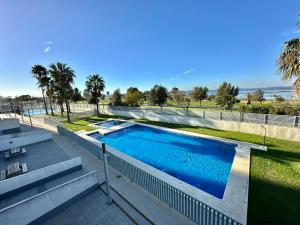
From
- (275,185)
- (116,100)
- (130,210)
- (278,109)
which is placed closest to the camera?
(130,210)

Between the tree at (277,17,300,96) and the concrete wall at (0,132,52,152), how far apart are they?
58.5 ft

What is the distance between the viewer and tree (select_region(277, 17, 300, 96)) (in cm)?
762

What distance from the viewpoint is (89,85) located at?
2477 centimetres

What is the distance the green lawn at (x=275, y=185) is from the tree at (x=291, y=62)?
4.04m

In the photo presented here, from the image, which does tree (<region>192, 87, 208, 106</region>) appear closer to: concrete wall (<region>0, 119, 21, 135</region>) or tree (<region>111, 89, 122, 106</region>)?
tree (<region>111, 89, 122, 106</region>)

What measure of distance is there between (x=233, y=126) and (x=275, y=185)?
30.4 ft

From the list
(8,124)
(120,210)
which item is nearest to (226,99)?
(120,210)

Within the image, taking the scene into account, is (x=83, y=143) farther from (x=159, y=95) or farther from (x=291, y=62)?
(x=159, y=95)

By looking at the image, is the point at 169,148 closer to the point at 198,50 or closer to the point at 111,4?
the point at 111,4

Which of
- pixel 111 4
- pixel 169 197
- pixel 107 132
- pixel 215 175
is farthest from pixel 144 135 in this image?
pixel 111 4

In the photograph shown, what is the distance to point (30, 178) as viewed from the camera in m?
6.18

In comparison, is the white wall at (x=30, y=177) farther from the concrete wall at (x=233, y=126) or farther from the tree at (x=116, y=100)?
the tree at (x=116, y=100)

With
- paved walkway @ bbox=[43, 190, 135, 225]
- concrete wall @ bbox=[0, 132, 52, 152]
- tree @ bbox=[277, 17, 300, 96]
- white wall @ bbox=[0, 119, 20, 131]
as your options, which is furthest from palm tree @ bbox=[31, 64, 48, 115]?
tree @ bbox=[277, 17, 300, 96]

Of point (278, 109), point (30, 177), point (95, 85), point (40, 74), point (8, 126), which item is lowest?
point (30, 177)
